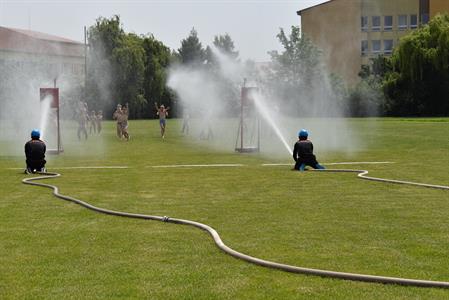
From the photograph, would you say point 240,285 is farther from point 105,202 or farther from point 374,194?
point 374,194

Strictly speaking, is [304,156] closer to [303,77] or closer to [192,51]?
[303,77]

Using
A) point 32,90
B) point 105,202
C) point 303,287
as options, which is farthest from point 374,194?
point 32,90

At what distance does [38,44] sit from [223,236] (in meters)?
76.1

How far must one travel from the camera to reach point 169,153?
3105 centimetres

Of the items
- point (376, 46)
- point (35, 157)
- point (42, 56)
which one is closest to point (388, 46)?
point (376, 46)

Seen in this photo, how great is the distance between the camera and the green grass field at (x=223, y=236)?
808cm

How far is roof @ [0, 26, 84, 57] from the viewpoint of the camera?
83.6 metres

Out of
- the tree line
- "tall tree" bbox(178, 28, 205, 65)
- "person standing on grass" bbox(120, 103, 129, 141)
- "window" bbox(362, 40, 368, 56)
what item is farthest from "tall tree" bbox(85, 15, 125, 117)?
"person standing on grass" bbox(120, 103, 129, 141)

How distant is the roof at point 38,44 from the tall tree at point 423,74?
125 ft

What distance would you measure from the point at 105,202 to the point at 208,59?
373ft

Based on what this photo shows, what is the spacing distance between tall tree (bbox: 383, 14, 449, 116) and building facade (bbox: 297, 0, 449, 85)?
93.1 feet

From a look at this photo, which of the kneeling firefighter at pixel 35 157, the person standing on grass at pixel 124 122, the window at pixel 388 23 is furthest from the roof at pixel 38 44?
the kneeling firefighter at pixel 35 157

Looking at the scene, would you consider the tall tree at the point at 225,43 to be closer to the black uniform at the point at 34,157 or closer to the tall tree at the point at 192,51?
the tall tree at the point at 192,51

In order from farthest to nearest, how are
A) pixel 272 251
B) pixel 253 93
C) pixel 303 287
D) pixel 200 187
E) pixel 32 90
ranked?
pixel 32 90
pixel 253 93
pixel 200 187
pixel 272 251
pixel 303 287
